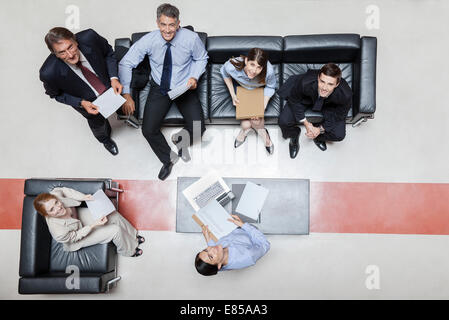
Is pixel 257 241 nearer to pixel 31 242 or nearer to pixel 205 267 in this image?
pixel 205 267

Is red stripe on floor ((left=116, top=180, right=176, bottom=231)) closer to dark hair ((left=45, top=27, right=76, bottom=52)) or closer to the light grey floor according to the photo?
the light grey floor

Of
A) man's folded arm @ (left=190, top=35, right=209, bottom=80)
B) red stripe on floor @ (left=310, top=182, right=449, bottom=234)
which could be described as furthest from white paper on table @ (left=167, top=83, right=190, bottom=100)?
red stripe on floor @ (left=310, top=182, right=449, bottom=234)

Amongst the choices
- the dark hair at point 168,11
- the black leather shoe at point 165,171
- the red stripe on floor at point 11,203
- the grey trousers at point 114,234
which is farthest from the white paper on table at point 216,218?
the red stripe on floor at point 11,203

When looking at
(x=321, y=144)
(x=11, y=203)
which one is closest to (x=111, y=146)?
(x=11, y=203)

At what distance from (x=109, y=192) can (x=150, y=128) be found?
0.87 meters

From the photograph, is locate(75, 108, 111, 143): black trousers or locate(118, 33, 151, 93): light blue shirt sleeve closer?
locate(118, 33, 151, 93): light blue shirt sleeve

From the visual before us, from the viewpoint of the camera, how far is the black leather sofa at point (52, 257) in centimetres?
307

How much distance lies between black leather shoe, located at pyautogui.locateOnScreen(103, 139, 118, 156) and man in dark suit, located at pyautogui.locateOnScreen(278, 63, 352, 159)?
2.05 metres

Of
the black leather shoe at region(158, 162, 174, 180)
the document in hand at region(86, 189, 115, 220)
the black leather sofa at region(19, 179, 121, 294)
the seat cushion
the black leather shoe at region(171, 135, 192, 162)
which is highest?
the black leather shoe at region(171, 135, 192, 162)

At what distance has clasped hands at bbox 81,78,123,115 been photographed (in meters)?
3.13

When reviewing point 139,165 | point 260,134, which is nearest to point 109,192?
point 139,165

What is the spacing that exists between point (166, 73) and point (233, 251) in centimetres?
192
